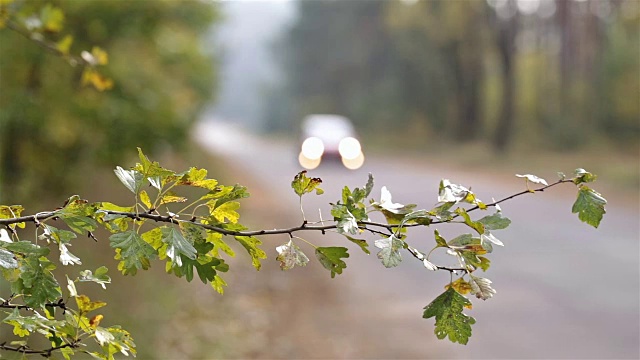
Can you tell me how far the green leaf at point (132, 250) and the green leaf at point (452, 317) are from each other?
16.1 inches

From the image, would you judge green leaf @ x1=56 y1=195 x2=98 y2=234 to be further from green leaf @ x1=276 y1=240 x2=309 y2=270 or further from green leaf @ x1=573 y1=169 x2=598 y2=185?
green leaf @ x1=573 y1=169 x2=598 y2=185

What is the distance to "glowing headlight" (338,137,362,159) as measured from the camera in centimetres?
2098

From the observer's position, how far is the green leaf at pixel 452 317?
3.81 feet

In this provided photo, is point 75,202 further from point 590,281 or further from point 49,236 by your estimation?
point 590,281

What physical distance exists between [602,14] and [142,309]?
2883 cm

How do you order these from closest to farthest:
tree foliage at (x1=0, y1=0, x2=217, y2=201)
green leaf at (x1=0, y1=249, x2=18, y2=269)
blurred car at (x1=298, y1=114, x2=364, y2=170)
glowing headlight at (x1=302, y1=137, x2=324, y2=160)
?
1. green leaf at (x1=0, y1=249, x2=18, y2=269)
2. tree foliage at (x1=0, y1=0, x2=217, y2=201)
3. blurred car at (x1=298, y1=114, x2=364, y2=170)
4. glowing headlight at (x1=302, y1=137, x2=324, y2=160)

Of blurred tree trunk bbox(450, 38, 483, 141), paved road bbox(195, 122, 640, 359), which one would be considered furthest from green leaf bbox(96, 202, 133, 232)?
blurred tree trunk bbox(450, 38, 483, 141)

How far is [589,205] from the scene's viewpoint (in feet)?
3.97

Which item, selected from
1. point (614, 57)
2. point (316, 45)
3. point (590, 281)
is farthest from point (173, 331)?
point (316, 45)

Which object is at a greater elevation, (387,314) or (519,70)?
(519,70)

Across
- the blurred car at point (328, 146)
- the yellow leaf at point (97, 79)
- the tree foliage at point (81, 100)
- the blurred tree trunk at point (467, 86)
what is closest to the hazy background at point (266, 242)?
the tree foliage at point (81, 100)

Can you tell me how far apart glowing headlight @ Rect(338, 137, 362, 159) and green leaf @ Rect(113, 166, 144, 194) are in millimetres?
19633

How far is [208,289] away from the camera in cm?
925

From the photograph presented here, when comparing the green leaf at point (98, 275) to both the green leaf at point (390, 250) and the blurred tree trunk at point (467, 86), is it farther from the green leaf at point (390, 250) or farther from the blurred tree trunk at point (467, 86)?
the blurred tree trunk at point (467, 86)
